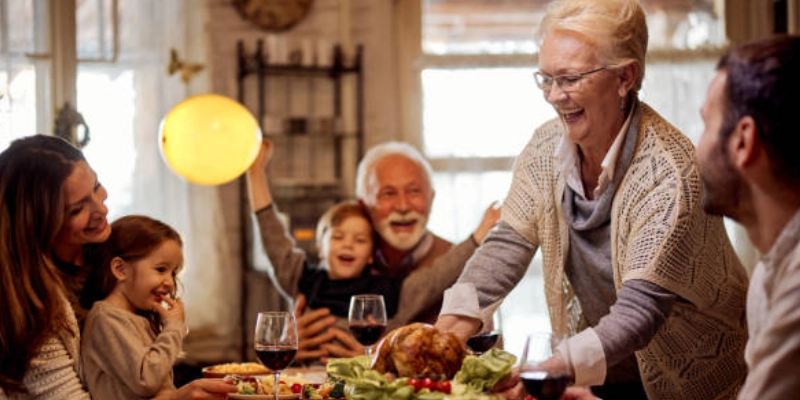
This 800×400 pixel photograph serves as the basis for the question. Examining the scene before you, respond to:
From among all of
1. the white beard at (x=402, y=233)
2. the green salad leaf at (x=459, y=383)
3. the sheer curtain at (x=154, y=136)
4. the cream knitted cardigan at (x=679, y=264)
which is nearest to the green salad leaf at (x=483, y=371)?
the green salad leaf at (x=459, y=383)

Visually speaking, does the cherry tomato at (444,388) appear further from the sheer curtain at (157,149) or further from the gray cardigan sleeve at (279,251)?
the sheer curtain at (157,149)

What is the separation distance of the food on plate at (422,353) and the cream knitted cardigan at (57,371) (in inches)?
27.2

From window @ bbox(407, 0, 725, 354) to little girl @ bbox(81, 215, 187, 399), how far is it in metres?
3.26

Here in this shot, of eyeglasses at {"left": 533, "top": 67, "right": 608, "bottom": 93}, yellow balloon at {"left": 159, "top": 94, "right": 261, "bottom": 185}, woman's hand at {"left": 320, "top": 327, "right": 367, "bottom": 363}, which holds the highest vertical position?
eyeglasses at {"left": 533, "top": 67, "right": 608, "bottom": 93}

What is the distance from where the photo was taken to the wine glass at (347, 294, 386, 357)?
8.58 feet

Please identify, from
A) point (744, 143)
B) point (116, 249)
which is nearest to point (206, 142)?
point (116, 249)

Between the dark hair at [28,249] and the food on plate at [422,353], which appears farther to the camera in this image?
the dark hair at [28,249]

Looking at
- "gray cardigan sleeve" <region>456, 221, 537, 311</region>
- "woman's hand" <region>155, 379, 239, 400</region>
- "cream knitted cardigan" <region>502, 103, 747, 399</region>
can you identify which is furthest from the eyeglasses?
"woman's hand" <region>155, 379, 239, 400</region>

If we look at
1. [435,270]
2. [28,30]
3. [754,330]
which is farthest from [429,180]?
[754,330]

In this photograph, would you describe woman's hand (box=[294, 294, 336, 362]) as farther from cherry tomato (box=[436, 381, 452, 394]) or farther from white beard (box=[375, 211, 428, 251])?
cherry tomato (box=[436, 381, 452, 394])

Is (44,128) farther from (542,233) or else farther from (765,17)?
(765,17)

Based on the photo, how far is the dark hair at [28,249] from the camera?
Answer: 7.39 ft

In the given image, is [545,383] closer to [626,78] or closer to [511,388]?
[511,388]

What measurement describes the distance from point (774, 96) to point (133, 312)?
1.68 meters
